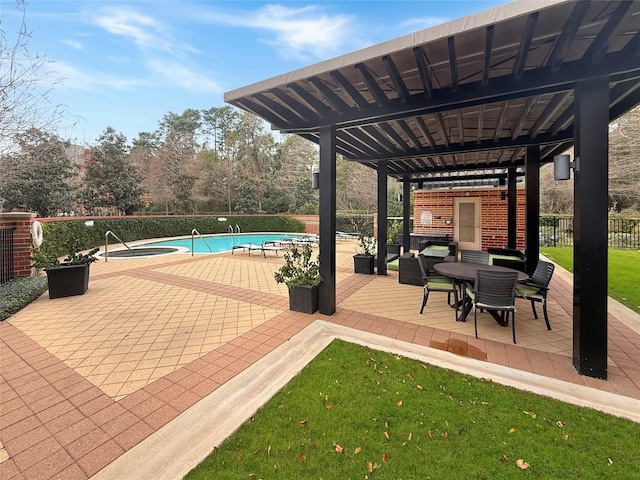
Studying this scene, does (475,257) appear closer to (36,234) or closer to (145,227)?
(36,234)

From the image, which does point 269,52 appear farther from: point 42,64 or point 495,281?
point 495,281

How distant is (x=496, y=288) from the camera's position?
11.3ft

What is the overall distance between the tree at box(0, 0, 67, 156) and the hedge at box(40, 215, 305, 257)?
9.01 feet

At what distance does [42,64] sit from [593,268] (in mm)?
10144

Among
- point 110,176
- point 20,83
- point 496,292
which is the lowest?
point 496,292

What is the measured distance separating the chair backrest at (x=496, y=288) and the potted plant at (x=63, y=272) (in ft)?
21.7

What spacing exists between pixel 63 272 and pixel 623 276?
11.6m

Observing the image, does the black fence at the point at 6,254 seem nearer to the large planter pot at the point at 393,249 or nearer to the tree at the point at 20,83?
the tree at the point at 20,83

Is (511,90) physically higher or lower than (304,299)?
higher

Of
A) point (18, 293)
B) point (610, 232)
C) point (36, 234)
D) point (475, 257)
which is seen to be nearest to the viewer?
point (18, 293)

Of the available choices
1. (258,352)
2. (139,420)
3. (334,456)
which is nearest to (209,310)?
(258,352)

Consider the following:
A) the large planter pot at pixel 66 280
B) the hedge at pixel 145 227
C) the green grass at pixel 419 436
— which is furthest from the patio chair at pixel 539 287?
the hedge at pixel 145 227

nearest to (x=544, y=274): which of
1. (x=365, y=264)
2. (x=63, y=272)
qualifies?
(x=365, y=264)

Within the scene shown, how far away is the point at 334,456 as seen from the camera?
178 cm
